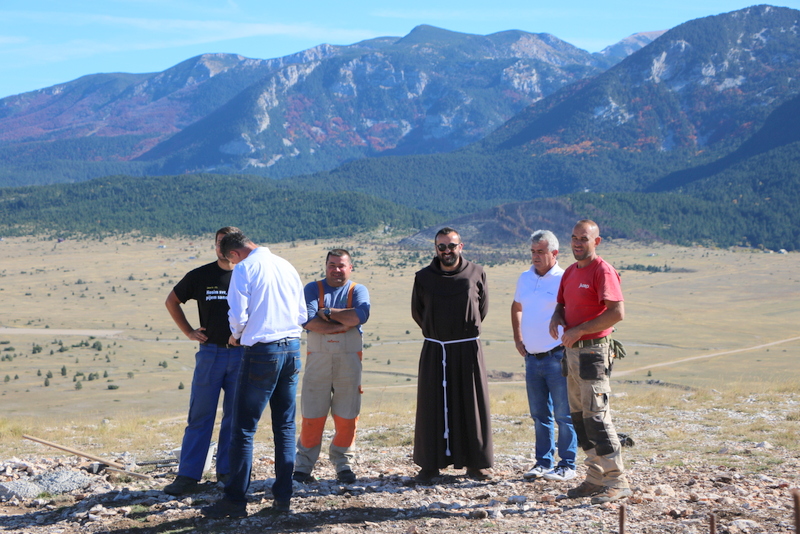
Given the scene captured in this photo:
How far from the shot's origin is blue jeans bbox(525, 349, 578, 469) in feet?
21.4

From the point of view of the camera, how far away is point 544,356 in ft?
21.5

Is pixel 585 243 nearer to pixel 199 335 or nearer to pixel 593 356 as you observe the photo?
pixel 593 356

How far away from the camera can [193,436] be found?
246 inches

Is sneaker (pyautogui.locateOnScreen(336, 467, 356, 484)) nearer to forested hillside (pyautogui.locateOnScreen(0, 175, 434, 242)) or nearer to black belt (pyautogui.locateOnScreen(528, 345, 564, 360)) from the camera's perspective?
black belt (pyautogui.locateOnScreen(528, 345, 564, 360))

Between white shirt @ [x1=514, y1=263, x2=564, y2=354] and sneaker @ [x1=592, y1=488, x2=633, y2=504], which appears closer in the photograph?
sneaker @ [x1=592, y1=488, x2=633, y2=504]

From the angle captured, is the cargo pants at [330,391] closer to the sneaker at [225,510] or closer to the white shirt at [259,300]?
the white shirt at [259,300]

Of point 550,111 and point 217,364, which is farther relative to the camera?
point 550,111

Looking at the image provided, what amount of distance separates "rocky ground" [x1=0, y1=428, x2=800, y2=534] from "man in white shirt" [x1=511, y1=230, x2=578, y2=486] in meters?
0.33

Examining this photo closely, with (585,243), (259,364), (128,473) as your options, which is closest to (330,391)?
(259,364)

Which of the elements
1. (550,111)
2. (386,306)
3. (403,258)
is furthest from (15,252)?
(550,111)

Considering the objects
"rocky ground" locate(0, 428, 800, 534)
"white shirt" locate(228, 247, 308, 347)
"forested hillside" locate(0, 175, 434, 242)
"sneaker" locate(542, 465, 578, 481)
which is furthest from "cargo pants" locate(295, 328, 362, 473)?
"forested hillside" locate(0, 175, 434, 242)

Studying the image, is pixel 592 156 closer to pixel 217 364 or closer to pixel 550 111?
pixel 550 111

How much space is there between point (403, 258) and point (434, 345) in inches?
2657

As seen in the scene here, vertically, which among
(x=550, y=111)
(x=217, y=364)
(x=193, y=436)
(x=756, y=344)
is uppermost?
(x=550, y=111)
